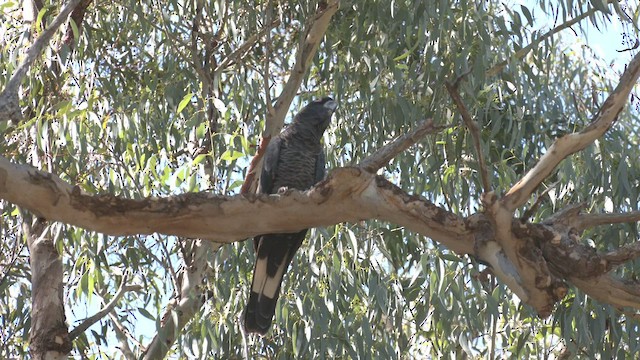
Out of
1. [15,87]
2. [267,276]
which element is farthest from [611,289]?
[15,87]

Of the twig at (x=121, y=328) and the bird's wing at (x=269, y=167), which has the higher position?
the bird's wing at (x=269, y=167)

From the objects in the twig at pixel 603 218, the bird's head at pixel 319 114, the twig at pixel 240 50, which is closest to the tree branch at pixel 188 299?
the bird's head at pixel 319 114

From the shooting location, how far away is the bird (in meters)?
3.61

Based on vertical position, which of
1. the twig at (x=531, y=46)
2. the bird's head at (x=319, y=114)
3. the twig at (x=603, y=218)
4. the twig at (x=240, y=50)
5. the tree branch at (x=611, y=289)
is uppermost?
the twig at (x=240, y=50)

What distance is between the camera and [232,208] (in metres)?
2.54

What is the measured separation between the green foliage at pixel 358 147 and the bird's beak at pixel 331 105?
10 cm

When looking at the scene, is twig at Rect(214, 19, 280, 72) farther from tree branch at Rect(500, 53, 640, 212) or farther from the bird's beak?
tree branch at Rect(500, 53, 640, 212)

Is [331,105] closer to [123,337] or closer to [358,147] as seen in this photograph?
[358,147]

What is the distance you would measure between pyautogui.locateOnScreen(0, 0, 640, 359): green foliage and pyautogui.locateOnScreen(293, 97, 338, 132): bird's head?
112mm

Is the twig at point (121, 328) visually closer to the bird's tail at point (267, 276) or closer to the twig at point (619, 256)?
the bird's tail at point (267, 276)

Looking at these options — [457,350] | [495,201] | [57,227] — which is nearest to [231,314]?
[57,227]

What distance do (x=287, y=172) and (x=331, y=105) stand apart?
382 mm

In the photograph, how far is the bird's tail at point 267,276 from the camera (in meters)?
3.51

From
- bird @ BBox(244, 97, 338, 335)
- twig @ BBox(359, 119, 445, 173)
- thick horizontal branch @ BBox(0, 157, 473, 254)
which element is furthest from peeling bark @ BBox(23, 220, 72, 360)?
twig @ BBox(359, 119, 445, 173)
